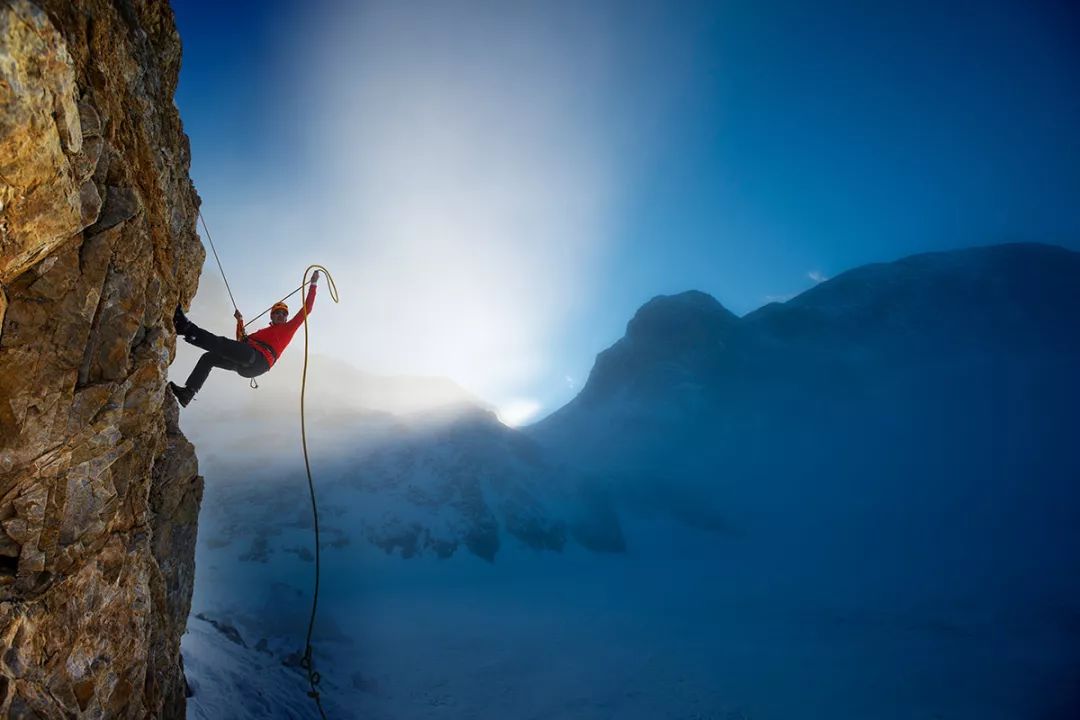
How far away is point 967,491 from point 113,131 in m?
95.6

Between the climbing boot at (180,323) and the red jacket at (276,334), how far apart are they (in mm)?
692

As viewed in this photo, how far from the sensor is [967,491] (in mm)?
64188

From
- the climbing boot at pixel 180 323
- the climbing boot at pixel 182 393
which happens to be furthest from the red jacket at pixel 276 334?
the climbing boot at pixel 182 393

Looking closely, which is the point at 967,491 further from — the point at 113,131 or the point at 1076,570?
the point at 113,131

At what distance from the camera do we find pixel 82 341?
12.7 ft

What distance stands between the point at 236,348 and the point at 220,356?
0.40 m

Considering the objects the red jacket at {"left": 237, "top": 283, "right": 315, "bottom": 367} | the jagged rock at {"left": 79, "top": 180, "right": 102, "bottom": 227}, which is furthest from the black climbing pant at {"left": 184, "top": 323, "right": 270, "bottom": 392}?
the jagged rock at {"left": 79, "top": 180, "right": 102, "bottom": 227}

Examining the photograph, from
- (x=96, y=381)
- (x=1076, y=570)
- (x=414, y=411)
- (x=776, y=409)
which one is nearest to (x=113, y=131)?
(x=96, y=381)

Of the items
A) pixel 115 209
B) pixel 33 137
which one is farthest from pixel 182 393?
pixel 33 137

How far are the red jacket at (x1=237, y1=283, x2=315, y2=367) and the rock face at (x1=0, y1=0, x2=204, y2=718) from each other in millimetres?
1344

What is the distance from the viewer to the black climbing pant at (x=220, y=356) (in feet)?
21.9

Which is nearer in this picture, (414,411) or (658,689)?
(658,689)

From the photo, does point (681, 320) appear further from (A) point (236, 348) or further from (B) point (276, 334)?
(A) point (236, 348)

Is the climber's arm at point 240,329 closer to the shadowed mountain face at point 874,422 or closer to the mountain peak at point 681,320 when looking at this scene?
the shadowed mountain face at point 874,422
